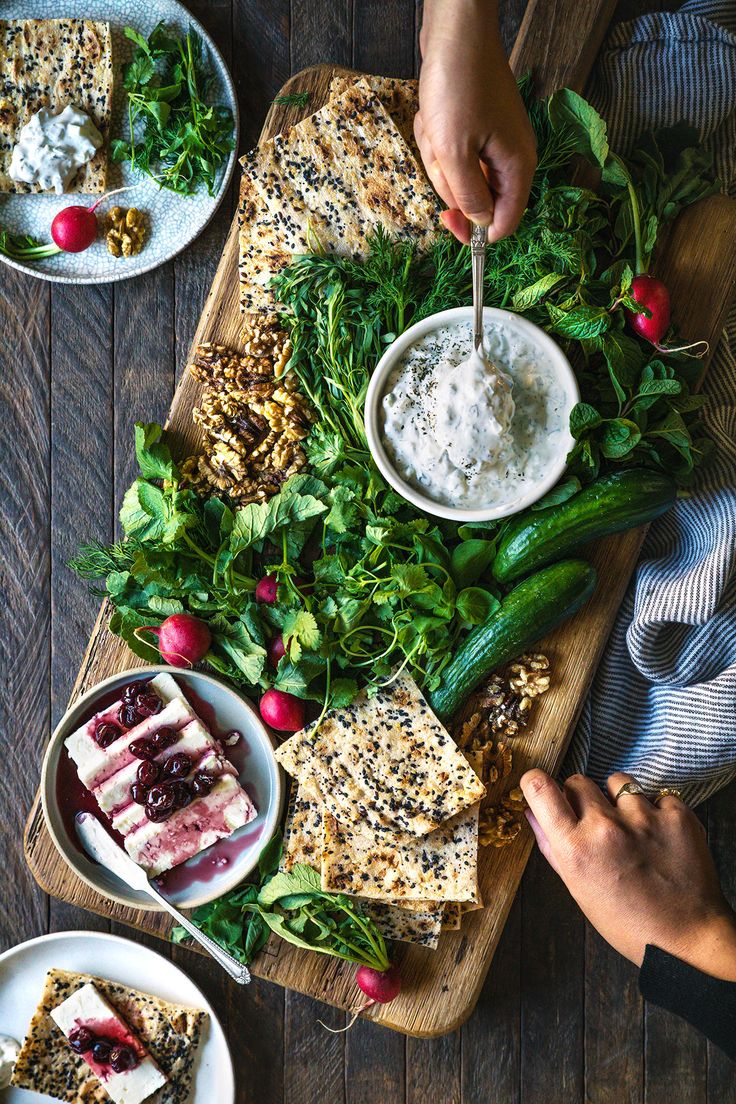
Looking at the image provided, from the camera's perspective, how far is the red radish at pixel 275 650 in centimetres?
190

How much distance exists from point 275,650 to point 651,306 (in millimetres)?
1006

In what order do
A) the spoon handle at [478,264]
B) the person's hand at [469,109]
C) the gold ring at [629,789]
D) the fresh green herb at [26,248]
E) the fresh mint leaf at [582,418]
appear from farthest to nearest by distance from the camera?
the fresh green herb at [26,248]
the gold ring at [629,789]
the fresh mint leaf at [582,418]
the spoon handle at [478,264]
the person's hand at [469,109]

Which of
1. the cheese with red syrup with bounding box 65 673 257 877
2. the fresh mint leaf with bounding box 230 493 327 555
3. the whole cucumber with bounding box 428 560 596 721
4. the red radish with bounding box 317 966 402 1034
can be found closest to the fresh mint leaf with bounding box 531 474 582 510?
the whole cucumber with bounding box 428 560 596 721

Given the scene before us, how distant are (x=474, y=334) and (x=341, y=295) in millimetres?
303

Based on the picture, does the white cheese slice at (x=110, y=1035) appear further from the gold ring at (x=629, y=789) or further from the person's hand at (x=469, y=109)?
→ the person's hand at (x=469, y=109)

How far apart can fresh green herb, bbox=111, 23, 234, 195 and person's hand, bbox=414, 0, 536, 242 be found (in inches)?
28.8

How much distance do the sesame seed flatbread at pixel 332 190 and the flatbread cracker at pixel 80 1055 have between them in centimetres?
158

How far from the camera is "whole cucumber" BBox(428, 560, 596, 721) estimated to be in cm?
179

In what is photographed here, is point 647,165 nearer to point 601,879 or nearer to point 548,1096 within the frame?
point 601,879

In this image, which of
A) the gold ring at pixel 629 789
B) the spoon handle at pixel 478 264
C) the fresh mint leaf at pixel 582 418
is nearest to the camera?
the spoon handle at pixel 478 264

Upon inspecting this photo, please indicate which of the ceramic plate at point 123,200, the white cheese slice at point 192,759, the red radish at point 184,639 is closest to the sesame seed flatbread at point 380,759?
the white cheese slice at point 192,759

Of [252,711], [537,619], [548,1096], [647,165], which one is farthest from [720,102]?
[548,1096]

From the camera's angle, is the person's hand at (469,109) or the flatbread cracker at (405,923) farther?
the flatbread cracker at (405,923)

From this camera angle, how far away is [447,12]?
54.4 inches
